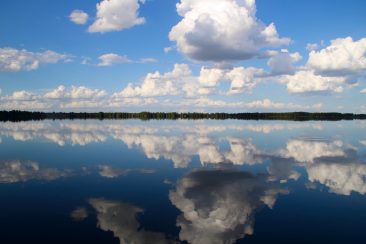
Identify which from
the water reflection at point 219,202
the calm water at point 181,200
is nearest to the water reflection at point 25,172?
the calm water at point 181,200

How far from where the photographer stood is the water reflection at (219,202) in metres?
12.2

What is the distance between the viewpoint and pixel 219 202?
632 inches

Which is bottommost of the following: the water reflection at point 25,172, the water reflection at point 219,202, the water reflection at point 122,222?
the water reflection at point 25,172

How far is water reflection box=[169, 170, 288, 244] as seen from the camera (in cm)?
1218

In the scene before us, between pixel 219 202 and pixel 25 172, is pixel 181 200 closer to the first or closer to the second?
pixel 219 202

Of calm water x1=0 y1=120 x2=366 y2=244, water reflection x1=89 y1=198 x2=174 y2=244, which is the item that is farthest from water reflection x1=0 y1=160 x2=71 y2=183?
water reflection x1=89 y1=198 x2=174 y2=244

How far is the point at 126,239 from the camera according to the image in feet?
37.0

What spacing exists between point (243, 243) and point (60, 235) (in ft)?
19.3

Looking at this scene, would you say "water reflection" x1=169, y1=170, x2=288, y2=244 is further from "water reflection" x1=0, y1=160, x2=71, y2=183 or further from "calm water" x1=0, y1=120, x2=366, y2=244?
"water reflection" x1=0, y1=160, x2=71, y2=183

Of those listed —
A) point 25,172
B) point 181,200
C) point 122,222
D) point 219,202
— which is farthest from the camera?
point 25,172

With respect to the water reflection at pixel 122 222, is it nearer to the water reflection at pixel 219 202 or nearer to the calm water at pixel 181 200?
the calm water at pixel 181 200

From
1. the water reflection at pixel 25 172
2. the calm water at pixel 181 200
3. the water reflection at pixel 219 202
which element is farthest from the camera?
the water reflection at pixel 25 172

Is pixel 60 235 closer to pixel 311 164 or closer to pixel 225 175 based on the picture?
pixel 225 175

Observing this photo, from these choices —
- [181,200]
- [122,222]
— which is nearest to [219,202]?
A: [181,200]
